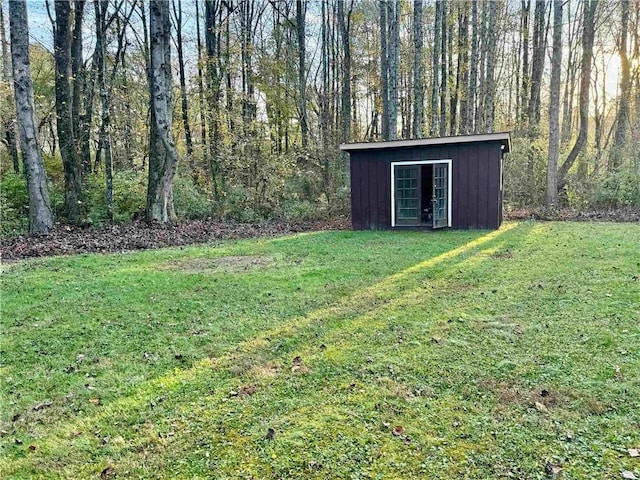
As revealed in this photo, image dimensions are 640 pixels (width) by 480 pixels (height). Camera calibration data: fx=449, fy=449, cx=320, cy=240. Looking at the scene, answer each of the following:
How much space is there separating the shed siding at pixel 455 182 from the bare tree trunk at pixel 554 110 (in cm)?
403

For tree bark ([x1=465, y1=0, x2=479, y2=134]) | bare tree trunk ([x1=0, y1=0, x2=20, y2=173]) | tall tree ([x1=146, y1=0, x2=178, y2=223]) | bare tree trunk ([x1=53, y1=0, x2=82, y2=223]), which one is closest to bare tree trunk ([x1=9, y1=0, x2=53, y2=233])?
bare tree trunk ([x1=53, y1=0, x2=82, y2=223])

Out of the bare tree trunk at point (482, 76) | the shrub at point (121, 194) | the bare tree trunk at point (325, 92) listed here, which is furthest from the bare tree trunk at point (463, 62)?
the shrub at point (121, 194)

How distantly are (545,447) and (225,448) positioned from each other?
1.47 metres

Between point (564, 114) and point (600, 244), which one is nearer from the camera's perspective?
point (600, 244)

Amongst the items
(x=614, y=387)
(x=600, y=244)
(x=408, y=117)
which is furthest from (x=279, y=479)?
(x=408, y=117)

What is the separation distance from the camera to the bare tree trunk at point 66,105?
9945mm

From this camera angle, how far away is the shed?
9.52 metres

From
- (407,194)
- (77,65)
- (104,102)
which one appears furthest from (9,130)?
(407,194)

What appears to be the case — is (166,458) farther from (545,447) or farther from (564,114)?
(564,114)

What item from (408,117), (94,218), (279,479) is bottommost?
(279,479)

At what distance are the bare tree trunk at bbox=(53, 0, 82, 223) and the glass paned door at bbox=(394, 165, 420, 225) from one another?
7.31 m

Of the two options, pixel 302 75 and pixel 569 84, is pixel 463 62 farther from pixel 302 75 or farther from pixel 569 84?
pixel 302 75

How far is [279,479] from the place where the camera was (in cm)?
189

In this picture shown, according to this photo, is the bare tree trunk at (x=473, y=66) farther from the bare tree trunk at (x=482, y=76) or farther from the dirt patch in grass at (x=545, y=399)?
the dirt patch in grass at (x=545, y=399)
